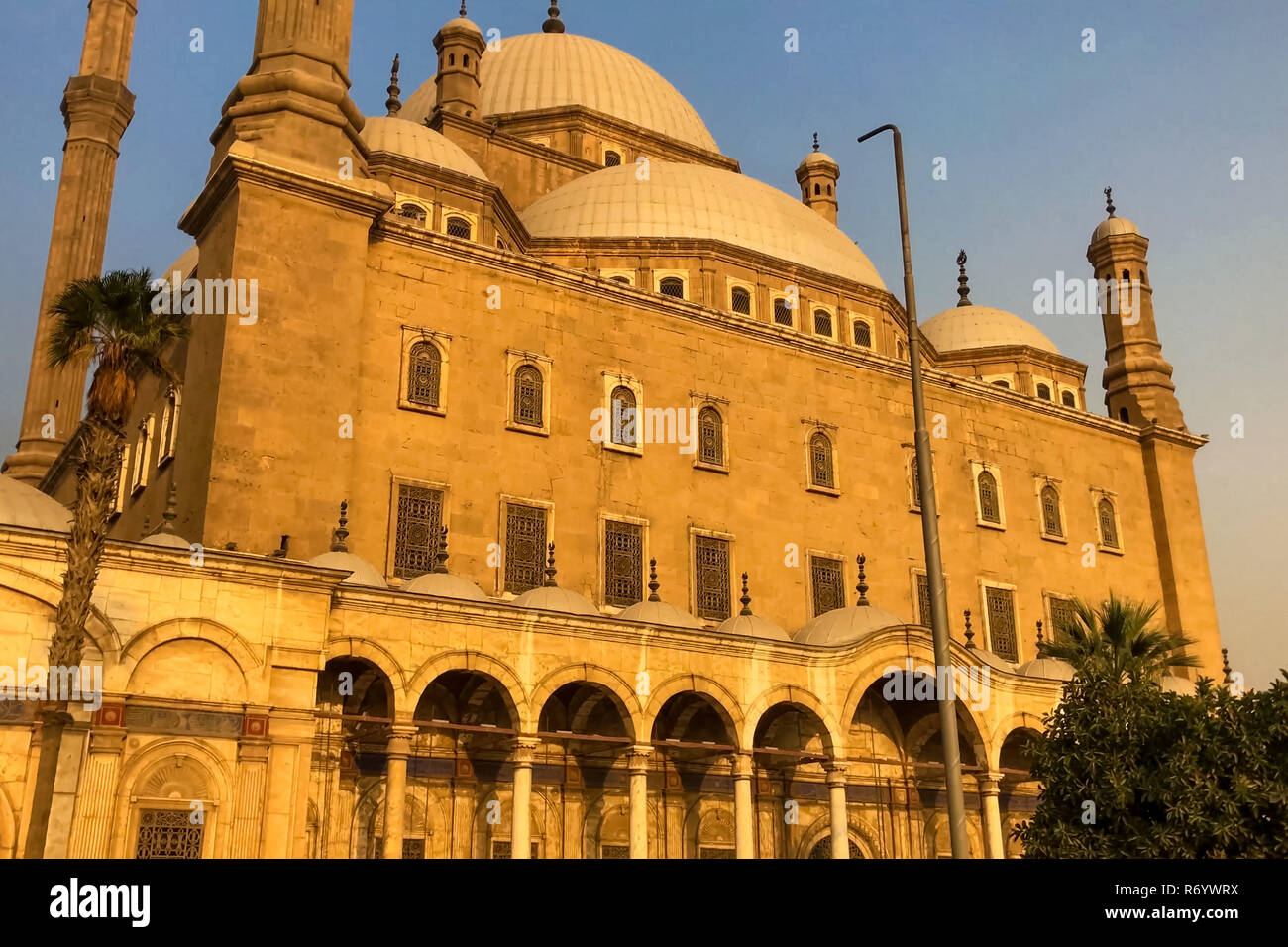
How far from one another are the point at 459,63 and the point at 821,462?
17575mm

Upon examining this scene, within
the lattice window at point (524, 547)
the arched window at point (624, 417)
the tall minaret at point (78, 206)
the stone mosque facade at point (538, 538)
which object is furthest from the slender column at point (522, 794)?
the tall minaret at point (78, 206)

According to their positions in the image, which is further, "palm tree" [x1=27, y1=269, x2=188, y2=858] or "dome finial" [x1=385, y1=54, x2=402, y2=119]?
"dome finial" [x1=385, y1=54, x2=402, y2=119]

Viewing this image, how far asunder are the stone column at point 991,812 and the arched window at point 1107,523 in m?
10.6

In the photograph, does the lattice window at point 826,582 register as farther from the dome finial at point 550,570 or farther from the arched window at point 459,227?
the arched window at point 459,227

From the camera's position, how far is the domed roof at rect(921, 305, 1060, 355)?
39312mm

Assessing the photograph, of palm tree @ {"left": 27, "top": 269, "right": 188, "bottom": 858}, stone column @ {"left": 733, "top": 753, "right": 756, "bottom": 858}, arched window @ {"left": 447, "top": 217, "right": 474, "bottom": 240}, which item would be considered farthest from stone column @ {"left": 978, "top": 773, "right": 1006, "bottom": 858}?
arched window @ {"left": 447, "top": 217, "right": 474, "bottom": 240}

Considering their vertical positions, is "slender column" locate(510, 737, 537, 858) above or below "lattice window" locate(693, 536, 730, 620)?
below

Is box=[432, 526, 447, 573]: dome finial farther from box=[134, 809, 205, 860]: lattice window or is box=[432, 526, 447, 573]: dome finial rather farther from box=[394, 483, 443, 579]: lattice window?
box=[134, 809, 205, 860]: lattice window

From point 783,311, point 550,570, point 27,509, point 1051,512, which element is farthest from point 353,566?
point 1051,512

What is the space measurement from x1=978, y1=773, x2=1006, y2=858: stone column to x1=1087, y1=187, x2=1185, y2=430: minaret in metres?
15.7

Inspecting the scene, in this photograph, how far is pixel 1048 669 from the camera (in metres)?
24.4

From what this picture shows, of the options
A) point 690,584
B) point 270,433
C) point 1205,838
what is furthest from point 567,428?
point 1205,838

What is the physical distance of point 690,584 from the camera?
77.6ft
